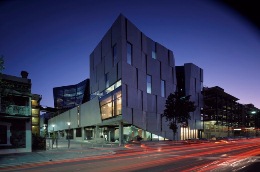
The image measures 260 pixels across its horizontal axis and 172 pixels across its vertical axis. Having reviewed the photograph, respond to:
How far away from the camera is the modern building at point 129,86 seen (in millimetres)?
55375

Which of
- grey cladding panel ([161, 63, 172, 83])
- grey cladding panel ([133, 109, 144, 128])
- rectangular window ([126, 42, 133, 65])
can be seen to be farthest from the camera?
grey cladding panel ([161, 63, 172, 83])

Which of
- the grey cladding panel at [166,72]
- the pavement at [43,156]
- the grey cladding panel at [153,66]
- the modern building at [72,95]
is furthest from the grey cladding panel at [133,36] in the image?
the modern building at [72,95]

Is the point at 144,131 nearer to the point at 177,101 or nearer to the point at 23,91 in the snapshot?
the point at 177,101

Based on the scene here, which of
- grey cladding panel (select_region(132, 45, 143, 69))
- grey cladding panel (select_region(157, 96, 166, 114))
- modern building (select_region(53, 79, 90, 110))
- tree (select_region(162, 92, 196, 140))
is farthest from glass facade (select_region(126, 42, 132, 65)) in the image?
modern building (select_region(53, 79, 90, 110))

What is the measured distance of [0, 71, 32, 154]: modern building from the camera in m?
30.3

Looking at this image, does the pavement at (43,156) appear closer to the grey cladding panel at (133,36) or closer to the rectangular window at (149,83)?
the rectangular window at (149,83)

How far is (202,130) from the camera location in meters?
92.5

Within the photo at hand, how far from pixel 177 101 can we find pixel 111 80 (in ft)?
51.2

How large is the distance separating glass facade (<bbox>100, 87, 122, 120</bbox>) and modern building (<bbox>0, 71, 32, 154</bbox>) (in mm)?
23773

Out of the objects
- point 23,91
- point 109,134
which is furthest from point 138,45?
point 23,91

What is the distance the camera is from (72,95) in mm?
145375

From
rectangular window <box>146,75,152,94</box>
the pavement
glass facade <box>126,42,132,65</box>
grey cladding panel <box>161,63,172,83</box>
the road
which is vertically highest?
glass facade <box>126,42,132,65</box>

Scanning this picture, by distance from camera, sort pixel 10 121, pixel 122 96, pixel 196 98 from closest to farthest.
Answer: pixel 10 121, pixel 122 96, pixel 196 98

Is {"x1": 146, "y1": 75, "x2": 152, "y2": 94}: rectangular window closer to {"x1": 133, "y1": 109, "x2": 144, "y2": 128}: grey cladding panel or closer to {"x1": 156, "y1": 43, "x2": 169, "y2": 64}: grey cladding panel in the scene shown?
{"x1": 156, "y1": 43, "x2": 169, "y2": 64}: grey cladding panel
